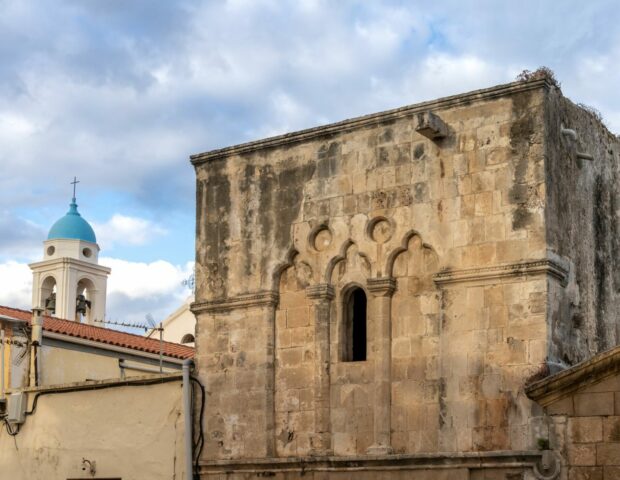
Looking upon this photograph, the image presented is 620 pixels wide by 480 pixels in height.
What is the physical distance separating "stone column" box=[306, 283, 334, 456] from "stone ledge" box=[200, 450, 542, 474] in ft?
0.75

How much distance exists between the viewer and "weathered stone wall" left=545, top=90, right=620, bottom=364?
46.4 ft

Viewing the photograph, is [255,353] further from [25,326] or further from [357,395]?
[25,326]

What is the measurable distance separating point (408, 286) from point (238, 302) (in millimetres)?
2692

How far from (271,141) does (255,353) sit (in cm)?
292

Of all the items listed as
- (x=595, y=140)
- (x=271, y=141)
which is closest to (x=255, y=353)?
(x=271, y=141)

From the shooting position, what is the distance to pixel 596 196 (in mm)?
15633

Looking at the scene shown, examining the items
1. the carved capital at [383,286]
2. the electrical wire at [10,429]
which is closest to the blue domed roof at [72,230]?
the electrical wire at [10,429]

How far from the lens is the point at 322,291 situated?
15.7m

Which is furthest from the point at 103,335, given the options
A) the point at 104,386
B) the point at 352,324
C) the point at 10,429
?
the point at 352,324

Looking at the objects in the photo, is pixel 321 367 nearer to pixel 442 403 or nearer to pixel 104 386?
pixel 442 403

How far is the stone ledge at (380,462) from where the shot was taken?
44.3 feet

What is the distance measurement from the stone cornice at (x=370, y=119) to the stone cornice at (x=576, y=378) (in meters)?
3.36

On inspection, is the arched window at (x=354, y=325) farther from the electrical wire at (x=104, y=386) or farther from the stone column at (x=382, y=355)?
the electrical wire at (x=104, y=386)

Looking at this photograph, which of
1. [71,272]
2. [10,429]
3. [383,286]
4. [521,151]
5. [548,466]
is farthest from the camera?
[71,272]
